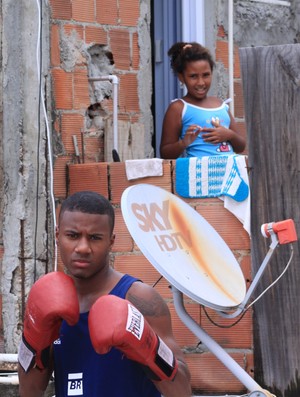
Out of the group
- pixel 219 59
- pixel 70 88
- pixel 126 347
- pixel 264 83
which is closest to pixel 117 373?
pixel 126 347

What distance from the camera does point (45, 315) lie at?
3.79 metres

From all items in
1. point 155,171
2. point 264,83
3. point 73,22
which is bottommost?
point 155,171

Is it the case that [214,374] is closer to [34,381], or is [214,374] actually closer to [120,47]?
[120,47]

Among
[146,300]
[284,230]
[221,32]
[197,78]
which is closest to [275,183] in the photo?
[284,230]

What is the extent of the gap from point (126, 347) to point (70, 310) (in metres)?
0.25

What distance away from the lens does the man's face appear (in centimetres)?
378

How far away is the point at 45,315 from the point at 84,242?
0.94ft

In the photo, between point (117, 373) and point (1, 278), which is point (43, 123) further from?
point (117, 373)

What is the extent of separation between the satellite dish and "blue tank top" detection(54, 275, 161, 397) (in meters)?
1.28

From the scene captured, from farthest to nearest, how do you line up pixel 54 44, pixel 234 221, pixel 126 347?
pixel 54 44, pixel 234 221, pixel 126 347

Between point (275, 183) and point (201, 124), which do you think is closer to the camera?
point (275, 183)

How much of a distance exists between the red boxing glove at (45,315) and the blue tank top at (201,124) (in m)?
2.86

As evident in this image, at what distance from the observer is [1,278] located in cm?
650

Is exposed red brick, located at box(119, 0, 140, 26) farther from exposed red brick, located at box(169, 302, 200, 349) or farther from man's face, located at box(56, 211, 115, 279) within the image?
man's face, located at box(56, 211, 115, 279)
